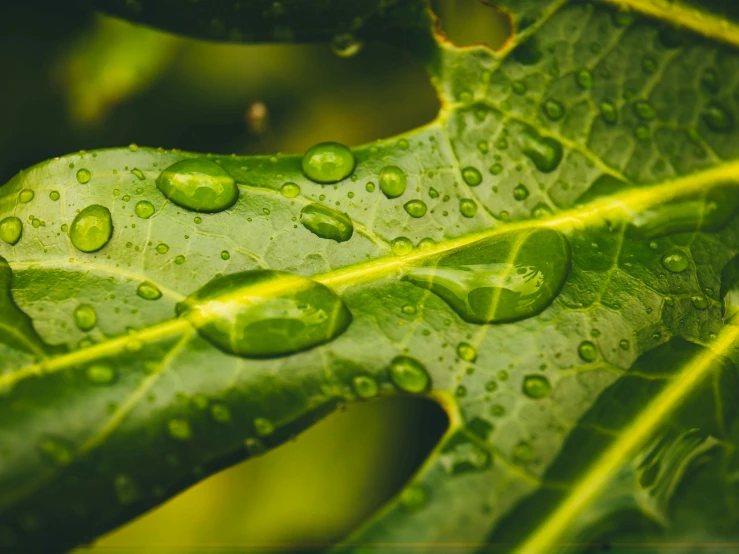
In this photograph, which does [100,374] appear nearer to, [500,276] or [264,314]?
[264,314]

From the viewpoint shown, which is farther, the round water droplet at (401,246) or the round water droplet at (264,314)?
the round water droplet at (401,246)

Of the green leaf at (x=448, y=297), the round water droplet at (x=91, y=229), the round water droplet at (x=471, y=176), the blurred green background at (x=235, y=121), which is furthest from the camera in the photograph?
the blurred green background at (x=235, y=121)

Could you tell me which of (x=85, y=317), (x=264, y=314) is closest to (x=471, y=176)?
(x=264, y=314)

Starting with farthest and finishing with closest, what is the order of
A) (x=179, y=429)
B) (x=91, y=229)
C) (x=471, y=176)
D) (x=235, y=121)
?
(x=235, y=121) → (x=471, y=176) → (x=91, y=229) → (x=179, y=429)

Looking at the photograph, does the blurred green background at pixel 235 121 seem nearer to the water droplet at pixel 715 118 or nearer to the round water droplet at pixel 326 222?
the water droplet at pixel 715 118

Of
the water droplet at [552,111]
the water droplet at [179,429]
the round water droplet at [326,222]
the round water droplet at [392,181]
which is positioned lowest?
the water droplet at [179,429]

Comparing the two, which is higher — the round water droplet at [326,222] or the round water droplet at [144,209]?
the round water droplet at [326,222]

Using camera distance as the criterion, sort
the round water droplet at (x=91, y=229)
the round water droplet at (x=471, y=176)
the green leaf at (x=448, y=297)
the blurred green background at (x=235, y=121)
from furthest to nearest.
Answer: the blurred green background at (x=235, y=121)
the round water droplet at (x=471, y=176)
the round water droplet at (x=91, y=229)
the green leaf at (x=448, y=297)

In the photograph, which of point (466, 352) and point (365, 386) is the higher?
point (466, 352)

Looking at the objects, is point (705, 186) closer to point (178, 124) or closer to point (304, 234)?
point (304, 234)

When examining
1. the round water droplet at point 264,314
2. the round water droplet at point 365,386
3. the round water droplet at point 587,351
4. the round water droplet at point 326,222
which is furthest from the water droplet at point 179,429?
the round water droplet at point 587,351
